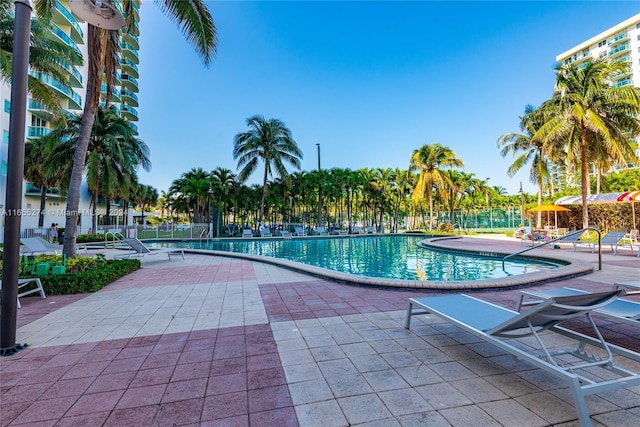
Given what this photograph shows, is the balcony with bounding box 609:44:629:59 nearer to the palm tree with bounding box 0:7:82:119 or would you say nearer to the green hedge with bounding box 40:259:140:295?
the palm tree with bounding box 0:7:82:119

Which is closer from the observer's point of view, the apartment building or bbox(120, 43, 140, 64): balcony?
bbox(120, 43, 140, 64): balcony

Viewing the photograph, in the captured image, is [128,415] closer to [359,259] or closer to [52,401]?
[52,401]

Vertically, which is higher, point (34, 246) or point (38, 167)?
point (38, 167)

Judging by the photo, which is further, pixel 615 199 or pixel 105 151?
pixel 105 151

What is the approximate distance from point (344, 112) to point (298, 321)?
26147 millimetres

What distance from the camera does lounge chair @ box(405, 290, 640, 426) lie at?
190 cm

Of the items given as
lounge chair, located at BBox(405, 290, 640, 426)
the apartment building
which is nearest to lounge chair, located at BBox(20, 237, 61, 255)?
lounge chair, located at BBox(405, 290, 640, 426)

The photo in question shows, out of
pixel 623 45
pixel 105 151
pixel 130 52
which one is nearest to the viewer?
pixel 105 151

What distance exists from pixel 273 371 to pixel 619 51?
260 ft

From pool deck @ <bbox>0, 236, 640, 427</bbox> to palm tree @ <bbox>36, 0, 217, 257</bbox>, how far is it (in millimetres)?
3903

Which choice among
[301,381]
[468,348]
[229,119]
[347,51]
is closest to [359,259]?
[468,348]

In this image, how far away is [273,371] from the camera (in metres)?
2.74

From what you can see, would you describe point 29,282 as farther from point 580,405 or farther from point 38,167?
point 38,167

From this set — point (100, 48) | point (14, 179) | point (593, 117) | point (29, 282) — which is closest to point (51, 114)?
point (100, 48)
